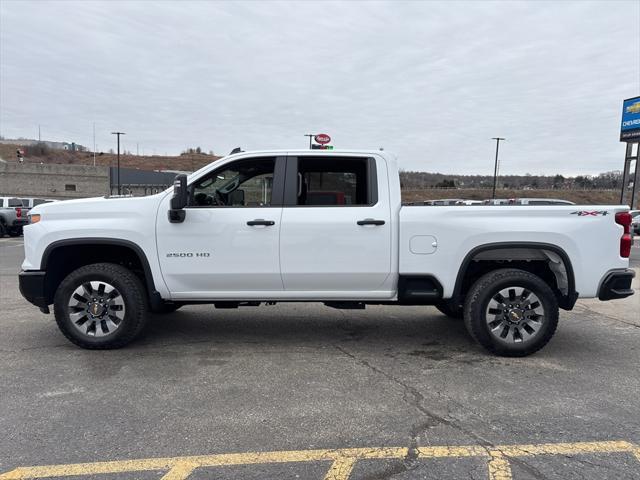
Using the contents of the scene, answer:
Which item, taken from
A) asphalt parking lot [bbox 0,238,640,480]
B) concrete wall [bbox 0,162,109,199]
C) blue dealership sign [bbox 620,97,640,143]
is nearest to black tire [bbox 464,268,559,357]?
asphalt parking lot [bbox 0,238,640,480]

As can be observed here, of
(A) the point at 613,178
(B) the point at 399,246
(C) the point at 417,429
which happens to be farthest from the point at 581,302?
(A) the point at 613,178

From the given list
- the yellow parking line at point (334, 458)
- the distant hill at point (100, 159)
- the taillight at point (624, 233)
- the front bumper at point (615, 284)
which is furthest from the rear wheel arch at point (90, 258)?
the distant hill at point (100, 159)

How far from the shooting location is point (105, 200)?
472 centimetres

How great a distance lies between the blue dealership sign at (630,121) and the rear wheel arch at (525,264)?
33.8 metres

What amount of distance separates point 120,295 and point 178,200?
115cm

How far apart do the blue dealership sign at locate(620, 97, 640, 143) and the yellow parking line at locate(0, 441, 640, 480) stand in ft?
118

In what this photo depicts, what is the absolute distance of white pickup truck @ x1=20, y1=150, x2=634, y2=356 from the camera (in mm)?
4621

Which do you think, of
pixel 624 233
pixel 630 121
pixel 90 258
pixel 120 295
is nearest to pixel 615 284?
pixel 624 233

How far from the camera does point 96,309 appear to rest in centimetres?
474

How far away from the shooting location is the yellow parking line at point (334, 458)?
108 inches

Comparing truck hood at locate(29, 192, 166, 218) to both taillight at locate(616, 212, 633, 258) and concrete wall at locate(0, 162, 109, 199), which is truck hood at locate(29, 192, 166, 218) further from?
concrete wall at locate(0, 162, 109, 199)

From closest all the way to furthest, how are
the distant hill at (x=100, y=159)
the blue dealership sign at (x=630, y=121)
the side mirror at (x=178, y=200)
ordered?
the side mirror at (x=178, y=200) → the blue dealership sign at (x=630, y=121) → the distant hill at (x=100, y=159)

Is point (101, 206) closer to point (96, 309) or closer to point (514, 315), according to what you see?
point (96, 309)

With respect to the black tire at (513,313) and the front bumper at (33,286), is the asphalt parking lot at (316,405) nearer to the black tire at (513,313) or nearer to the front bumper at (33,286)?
the black tire at (513,313)
